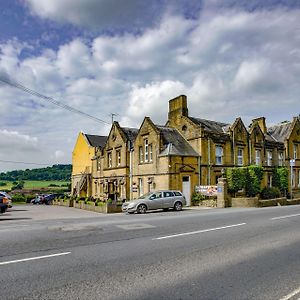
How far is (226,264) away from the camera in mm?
7324

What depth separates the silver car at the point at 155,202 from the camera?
22.9 m

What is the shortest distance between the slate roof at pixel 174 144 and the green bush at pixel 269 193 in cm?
1008

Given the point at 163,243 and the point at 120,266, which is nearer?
the point at 120,266

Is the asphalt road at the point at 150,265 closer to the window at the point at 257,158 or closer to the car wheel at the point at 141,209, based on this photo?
the car wheel at the point at 141,209

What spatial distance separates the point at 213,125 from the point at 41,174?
84905mm

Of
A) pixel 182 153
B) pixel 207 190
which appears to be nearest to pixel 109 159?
pixel 182 153

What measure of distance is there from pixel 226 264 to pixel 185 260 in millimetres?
963

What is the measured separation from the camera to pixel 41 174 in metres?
109

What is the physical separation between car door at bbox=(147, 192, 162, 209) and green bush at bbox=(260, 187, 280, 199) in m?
16.7

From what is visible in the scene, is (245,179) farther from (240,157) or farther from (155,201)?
(155,201)

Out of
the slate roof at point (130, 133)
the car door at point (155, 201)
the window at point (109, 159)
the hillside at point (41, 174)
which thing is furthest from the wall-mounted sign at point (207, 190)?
the hillside at point (41, 174)

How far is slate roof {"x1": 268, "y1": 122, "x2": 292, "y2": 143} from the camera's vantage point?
138 feet

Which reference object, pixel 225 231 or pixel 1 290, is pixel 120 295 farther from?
pixel 225 231

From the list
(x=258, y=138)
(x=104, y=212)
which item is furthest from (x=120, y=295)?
(x=258, y=138)
